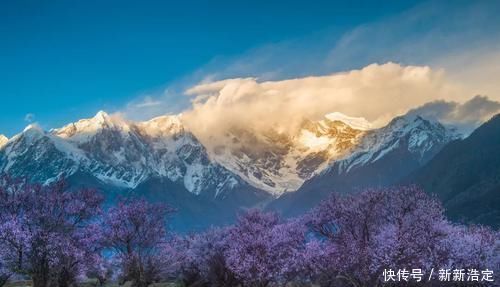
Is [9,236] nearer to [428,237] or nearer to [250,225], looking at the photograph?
[250,225]

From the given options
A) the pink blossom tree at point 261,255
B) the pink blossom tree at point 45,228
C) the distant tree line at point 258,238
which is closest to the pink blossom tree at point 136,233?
the distant tree line at point 258,238

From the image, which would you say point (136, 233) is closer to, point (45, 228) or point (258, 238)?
point (258, 238)

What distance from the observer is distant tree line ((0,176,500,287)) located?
46.7m

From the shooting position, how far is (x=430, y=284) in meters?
46.2

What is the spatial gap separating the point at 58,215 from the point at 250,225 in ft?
83.0

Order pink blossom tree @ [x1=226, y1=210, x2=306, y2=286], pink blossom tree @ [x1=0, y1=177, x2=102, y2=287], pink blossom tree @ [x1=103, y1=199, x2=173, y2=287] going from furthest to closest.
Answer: pink blossom tree @ [x1=103, y1=199, x2=173, y2=287], pink blossom tree @ [x1=226, y1=210, x2=306, y2=286], pink blossom tree @ [x1=0, y1=177, x2=102, y2=287]

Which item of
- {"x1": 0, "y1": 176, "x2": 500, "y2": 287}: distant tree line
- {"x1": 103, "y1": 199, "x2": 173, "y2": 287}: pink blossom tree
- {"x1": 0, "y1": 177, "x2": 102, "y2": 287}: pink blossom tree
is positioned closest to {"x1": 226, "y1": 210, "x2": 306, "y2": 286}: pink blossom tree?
{"x1": 0, "y1": 176, "x2": 500, "y2": 287}: distant tree line

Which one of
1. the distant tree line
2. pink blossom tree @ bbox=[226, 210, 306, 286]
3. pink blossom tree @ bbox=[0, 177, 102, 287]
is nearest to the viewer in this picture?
the distant tree line

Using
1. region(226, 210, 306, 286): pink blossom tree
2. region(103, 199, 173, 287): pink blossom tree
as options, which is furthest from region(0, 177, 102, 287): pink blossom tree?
region(226, 210, 306, 286): pink blossom tree

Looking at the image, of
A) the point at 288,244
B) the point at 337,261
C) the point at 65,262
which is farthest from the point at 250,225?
the point at 65,262

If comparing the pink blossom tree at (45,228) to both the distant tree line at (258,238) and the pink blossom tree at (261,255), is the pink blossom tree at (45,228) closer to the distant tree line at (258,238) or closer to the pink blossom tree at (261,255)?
the distant tree line at (258,238)

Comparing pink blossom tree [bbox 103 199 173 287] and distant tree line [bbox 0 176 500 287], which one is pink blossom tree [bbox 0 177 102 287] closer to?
distant tree line [bbox 0 176 500 287]

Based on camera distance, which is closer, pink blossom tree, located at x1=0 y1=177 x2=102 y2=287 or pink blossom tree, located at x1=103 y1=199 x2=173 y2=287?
pink blossom tree, located at x1=0 y1=177 x2=102 y2=287

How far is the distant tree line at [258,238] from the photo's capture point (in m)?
46.7
